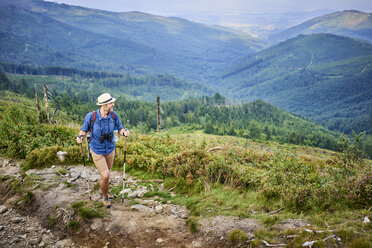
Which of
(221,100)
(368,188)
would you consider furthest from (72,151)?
(221,100)

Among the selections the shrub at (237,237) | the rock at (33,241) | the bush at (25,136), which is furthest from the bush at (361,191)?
the bush at (25,136)

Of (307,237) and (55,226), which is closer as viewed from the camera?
(307,237)

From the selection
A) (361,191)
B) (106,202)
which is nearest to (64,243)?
(106,202)

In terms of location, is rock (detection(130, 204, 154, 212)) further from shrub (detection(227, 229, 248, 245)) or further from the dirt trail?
shrub (detection(227, 229, 248, 245))

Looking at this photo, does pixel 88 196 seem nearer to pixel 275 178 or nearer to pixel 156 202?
pixel 156 202

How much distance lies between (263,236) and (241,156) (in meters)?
7.16

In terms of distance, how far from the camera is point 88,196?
28.2 ft

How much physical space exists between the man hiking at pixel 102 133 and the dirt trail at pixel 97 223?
1.01 m

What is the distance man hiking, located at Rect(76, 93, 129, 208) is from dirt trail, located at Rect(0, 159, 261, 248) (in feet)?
3.31

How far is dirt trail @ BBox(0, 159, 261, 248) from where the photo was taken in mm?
6320

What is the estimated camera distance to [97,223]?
6.96m

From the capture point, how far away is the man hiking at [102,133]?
7.45 m

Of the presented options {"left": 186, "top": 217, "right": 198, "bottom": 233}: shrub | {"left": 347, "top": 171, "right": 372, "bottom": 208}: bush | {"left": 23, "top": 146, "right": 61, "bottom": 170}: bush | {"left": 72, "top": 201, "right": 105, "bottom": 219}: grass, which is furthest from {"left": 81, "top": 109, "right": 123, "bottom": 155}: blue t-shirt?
{"left": 347, "top": 171, "right": 372, "bottom": 208}: bush

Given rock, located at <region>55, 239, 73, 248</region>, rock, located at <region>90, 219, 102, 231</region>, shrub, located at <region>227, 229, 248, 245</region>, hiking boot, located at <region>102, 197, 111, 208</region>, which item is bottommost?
rock, located at <region>55, 239, 73, 248</region>
